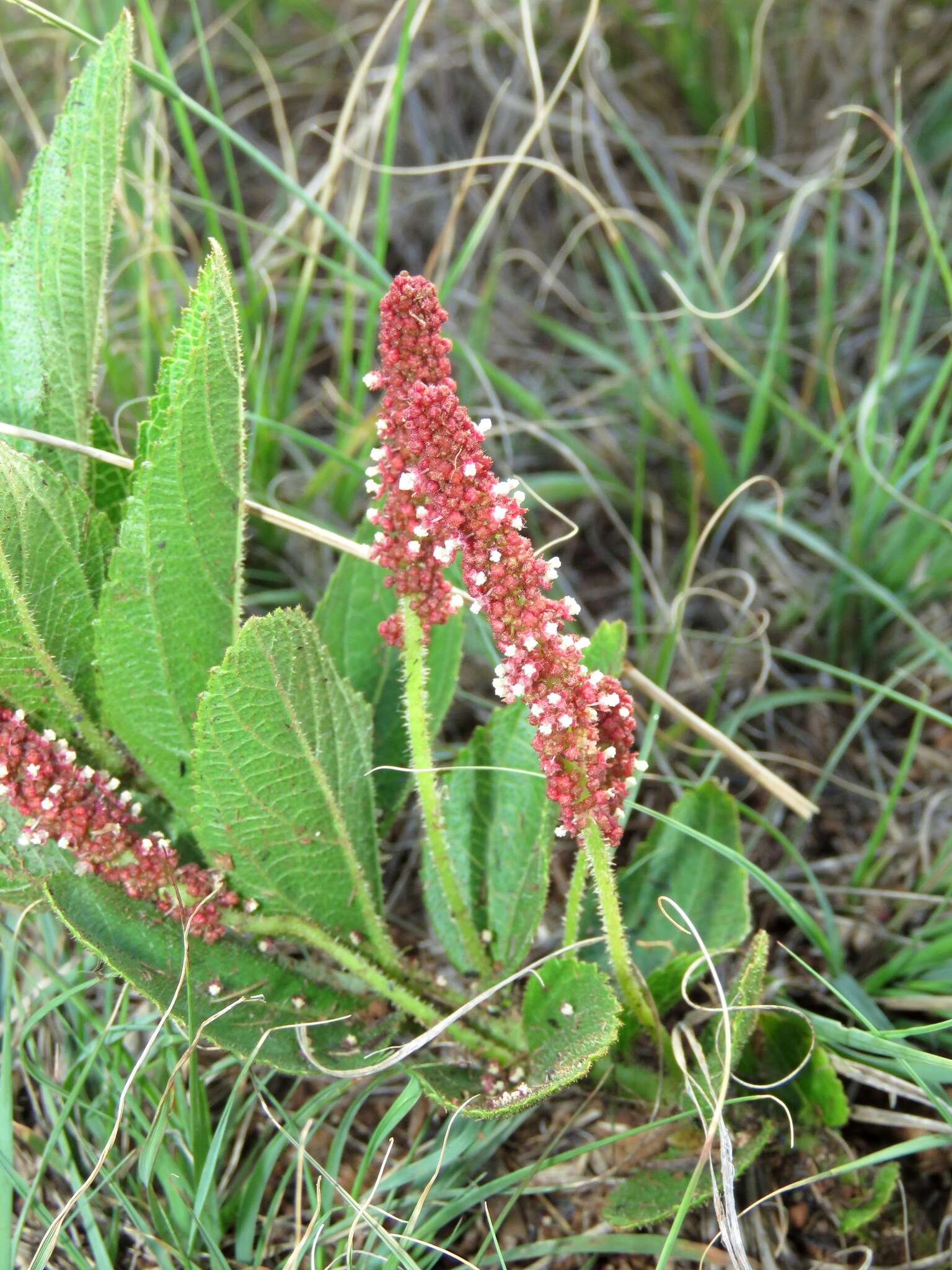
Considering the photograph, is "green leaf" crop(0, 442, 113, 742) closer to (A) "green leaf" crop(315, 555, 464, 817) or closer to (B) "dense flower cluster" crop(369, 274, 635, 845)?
(A) "green leaf" crop(315, 555, 464, 817)

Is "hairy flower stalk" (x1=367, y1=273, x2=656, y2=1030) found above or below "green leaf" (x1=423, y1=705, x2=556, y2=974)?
above

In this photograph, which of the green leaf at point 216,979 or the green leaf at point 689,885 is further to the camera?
the green leaf at point 689,885

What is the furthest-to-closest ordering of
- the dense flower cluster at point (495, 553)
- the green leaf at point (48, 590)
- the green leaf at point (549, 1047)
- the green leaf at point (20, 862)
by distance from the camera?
the green leaf at point (20, 862)
the green leaf at point (48, 590)
the green leaf at point (549, 1047)
the dense flower cluster at point (495, 553)

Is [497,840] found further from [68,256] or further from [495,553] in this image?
[68,256]

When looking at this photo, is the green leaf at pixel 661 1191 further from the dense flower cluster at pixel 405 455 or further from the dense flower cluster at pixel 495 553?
the dense flower cluster at pixel 405 455

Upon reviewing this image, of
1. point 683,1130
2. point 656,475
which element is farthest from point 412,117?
point 683,1130

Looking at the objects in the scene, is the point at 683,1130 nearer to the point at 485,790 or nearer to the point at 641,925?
the point at 641,925

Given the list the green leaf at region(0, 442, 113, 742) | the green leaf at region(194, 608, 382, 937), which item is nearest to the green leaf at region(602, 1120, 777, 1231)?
the green leaf at region(194, 608, 382, 937)

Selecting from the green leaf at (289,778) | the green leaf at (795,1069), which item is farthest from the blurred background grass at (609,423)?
the green leaf at (289,778)
